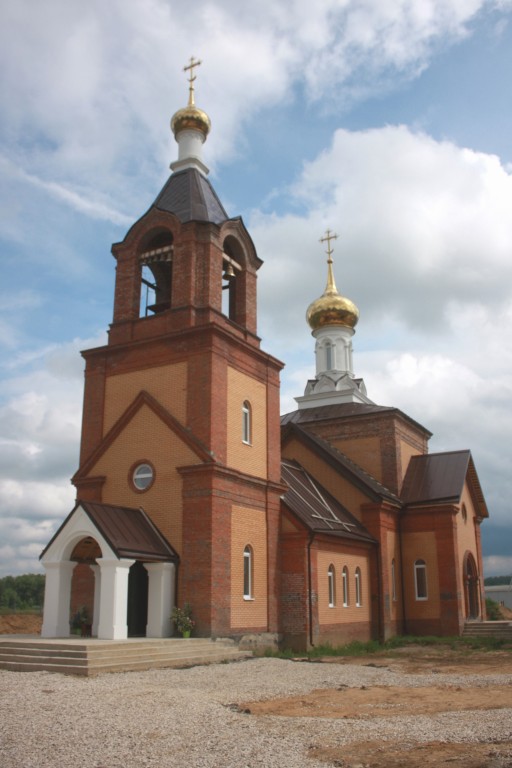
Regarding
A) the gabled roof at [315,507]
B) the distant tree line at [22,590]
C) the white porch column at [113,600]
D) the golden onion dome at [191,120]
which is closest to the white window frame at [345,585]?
the gabled roof at [315,507]

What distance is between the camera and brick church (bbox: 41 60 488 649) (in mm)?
15789

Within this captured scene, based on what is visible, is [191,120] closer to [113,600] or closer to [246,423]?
[246,423]

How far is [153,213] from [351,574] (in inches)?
452

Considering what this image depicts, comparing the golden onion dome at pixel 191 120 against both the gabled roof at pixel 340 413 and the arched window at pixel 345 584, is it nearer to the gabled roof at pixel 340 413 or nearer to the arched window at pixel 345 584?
the gabled roof at pixel 340 413

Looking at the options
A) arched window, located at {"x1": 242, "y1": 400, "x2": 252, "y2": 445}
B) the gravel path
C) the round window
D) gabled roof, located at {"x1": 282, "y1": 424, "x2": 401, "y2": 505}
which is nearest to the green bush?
gabled roof, located at {"x1": 282, "y1": 424, "x2": 401, "y2": 505}

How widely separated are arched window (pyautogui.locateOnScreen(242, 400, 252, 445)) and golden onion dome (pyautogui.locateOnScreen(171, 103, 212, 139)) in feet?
26.6

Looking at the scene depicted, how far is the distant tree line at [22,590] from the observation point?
59906 millimetres

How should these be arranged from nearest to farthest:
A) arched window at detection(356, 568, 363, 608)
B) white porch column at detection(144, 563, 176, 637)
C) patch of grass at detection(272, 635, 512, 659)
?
1. white porch column at detection(144, 563, 176, 637)
2. patch of grass at detection(272, 635, 512, 659)
3. arched window at detection(356, 568, 363, 608)

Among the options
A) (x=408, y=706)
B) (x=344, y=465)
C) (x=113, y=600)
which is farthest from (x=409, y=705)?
(x=344, y=465)

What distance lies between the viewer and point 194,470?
1645cm

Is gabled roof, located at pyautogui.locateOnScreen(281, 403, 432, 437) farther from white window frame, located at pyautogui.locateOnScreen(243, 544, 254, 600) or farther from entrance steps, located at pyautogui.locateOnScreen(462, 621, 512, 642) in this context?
white window frame, located at pyautogui.locateOnScreen(243, 544, 254, 600)

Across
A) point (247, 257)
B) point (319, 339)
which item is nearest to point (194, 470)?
point (247, 257)

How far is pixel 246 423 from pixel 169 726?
444 inches

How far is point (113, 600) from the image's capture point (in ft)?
46.6
